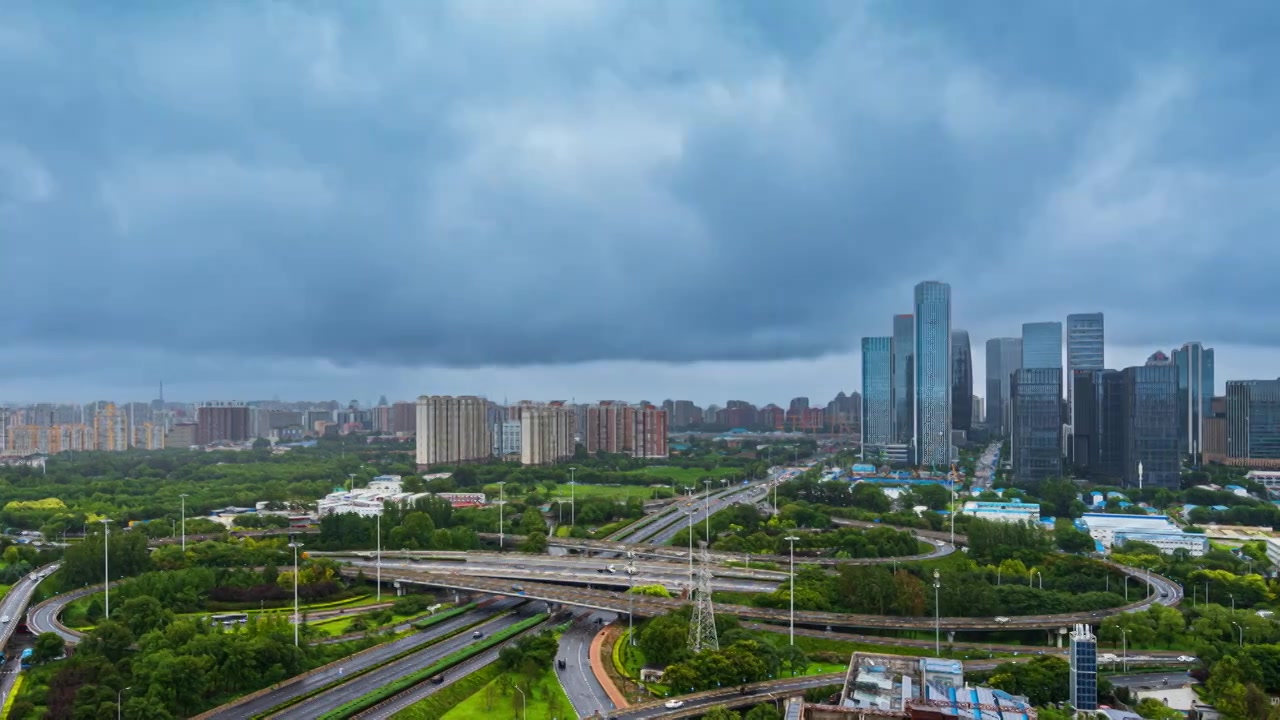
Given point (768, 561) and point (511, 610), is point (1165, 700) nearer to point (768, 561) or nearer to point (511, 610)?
point (768, 561)

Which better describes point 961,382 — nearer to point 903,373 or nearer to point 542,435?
point 903,373

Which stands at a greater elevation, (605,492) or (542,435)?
(542,435)

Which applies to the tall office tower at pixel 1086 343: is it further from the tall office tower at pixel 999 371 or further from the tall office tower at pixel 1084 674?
the tall office tower at pixel 1084 674

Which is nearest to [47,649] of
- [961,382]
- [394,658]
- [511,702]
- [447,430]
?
[394,658]

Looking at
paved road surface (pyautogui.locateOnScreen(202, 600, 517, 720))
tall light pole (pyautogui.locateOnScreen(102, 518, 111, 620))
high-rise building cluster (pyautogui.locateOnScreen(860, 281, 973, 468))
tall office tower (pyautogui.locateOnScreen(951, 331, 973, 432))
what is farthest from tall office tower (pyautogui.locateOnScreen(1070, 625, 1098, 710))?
tall office tower (pyautogui.locateOnScreen(951, 331, 973, 432))

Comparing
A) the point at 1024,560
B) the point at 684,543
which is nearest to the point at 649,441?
the point at 684,543
